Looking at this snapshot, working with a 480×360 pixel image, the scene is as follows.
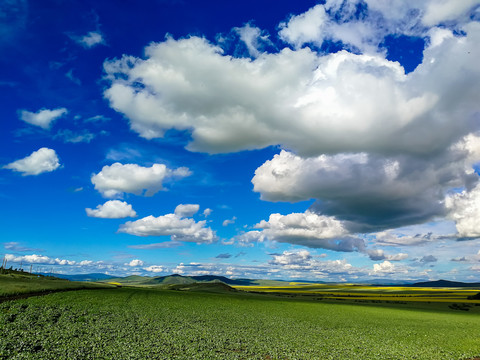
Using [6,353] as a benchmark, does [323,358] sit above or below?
below

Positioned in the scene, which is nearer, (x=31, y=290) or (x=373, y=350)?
(x=373, y=350)

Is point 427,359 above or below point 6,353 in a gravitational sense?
below

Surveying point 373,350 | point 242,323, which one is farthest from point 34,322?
point 373,350

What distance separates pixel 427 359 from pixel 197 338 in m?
24.7

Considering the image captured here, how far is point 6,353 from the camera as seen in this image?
2369 cm

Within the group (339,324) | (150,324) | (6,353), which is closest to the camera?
(6,353)

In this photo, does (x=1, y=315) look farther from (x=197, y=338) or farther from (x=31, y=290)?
(x=31, y=290)

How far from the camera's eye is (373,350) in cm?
3459

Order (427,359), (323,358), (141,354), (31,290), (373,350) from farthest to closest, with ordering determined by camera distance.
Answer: (31,290) → (373,350) → (427,359) → (323,358) → (141,354)

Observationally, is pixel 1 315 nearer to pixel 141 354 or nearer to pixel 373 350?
pixel 141 354

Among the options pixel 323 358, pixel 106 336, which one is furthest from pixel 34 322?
pixel 323 358

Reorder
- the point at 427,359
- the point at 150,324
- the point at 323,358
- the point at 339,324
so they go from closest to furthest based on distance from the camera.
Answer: the point at 323,358, the point at 427,359, the point at 150,324, the point at 339,324

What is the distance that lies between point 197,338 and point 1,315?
78.0ft

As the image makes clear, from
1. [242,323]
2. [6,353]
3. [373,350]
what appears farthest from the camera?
[242,323]
